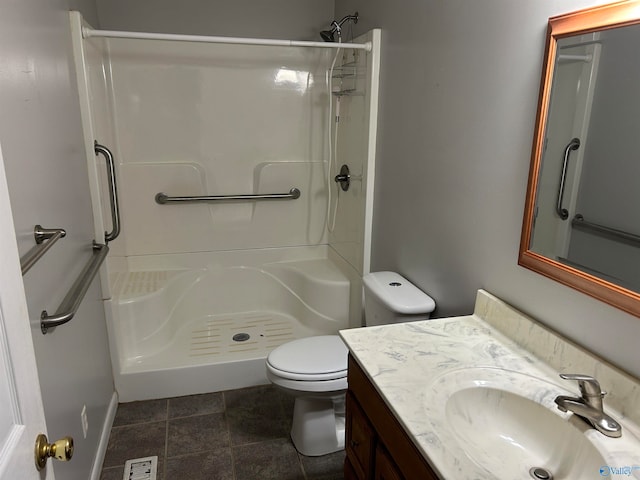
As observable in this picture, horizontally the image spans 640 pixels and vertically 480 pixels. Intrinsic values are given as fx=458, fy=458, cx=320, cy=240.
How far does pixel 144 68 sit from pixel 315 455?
2365 mm

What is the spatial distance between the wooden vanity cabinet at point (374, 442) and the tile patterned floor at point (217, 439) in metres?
0.62

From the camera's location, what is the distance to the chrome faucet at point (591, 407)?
981mm

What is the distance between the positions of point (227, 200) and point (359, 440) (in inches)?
80.0

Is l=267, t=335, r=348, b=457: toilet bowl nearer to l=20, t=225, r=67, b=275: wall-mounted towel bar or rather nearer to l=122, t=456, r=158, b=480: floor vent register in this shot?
l=122, t=456, r=158, b=480: floor vent register

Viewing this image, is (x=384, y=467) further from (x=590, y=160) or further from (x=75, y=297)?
(x=75, y=297)

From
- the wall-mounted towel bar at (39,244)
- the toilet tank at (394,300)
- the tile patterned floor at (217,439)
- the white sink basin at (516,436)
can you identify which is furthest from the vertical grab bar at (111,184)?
the white sink basin at (516,436)

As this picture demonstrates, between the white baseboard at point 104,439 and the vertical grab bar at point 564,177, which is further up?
the vertical grab bar at point 564,177

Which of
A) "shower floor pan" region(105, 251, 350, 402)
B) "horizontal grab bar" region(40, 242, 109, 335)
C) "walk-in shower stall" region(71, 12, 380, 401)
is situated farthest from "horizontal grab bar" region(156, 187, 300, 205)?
"horizontal grab bar" region(40, 242, 109, 335)

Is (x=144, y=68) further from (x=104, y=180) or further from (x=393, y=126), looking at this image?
(x=393, y=126)

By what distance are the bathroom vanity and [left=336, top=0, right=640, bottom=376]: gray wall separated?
85 millimetres

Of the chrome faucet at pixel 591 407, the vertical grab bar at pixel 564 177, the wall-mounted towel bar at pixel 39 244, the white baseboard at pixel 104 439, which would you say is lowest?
the white baseboard at pixel 104 439

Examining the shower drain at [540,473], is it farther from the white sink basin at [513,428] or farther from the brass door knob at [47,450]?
the brass door knob at [47,450]

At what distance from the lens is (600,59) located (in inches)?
43.1

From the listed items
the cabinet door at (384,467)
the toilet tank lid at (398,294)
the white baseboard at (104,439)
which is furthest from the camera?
the white baseboard at (104,439)
